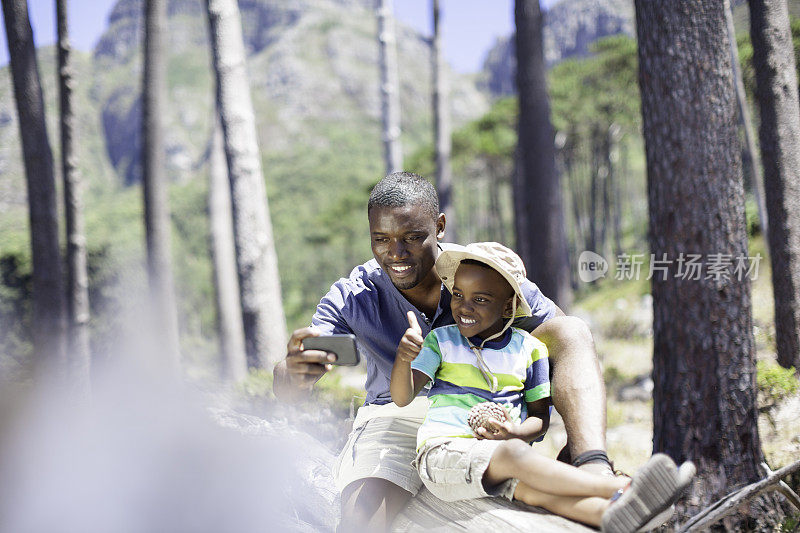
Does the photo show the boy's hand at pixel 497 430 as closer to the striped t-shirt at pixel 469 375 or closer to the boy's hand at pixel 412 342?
the striped t-shirt at pixel 469 375

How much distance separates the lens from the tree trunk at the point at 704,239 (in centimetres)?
354

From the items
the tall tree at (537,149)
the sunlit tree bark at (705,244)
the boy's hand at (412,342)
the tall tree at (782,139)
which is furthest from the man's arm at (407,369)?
the tall tree at (537,149)

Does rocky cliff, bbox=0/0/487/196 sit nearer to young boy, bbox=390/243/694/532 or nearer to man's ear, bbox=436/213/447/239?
man's ear, bbox=436/213/447/239

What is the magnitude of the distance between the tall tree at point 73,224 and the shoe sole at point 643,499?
296 inches

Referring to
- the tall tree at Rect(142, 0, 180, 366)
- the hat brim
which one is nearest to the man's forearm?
the hat brim

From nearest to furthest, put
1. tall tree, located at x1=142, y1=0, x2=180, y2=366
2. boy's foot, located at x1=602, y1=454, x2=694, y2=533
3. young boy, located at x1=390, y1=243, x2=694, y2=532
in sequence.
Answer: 1. boy's foot, located at x1=602, y1=454, x2=694, y2=533
2. young boy, located at x1=390, y1=243, x2=694, y2=532
3. tall tree, located at x1=142, y1=0, x2=180, y2=366

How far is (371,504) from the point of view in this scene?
2.25 meters

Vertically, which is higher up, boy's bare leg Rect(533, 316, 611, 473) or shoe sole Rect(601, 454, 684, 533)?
boy's bare leg Rect(533, 316, 611, 473)

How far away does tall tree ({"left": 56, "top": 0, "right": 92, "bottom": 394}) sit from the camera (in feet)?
25.5

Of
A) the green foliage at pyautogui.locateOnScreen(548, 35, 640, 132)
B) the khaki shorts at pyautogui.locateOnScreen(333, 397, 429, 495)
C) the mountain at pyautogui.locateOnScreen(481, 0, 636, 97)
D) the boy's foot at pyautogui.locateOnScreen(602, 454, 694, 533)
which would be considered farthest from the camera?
the mountain at pyautogui.locateOnScreen(481, 0, 636, 97)

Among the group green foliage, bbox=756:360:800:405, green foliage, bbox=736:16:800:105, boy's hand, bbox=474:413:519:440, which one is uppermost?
green foliage, bbox=736:16:800:105

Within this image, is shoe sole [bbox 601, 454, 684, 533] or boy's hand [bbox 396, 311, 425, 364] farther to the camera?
boy's hand [bbox 396, 311, 425, 364]

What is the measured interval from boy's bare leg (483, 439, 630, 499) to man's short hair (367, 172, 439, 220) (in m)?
0.96

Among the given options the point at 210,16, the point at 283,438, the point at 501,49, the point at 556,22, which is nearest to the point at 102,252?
the point at 210,16
